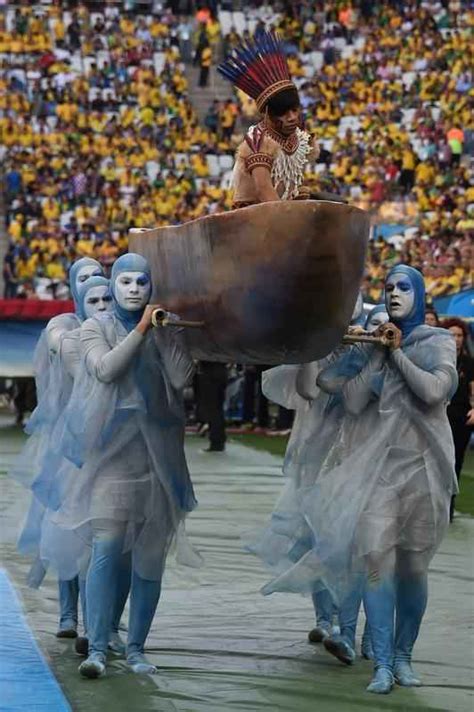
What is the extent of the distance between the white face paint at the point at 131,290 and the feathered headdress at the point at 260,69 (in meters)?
0.98

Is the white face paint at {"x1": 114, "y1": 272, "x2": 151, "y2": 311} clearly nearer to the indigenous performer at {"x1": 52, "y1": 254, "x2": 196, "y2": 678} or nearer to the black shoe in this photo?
the indigenous performer at {"x1": 52, "y1": 254, "x2": 196, "y2": 678}

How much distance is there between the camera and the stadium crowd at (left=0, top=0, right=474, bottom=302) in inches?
1126

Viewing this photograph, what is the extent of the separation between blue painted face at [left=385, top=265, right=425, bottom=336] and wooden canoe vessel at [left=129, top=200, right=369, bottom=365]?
0.29 m

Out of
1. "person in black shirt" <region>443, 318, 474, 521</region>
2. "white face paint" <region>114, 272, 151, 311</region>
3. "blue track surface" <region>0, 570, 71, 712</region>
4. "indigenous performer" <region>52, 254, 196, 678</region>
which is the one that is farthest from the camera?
"person in black shirt" <region>443, 318, 474, 521</region>

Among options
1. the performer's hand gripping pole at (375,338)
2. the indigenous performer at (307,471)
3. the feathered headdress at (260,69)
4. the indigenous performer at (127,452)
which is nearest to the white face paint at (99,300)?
the indigenous performer at (127,452)

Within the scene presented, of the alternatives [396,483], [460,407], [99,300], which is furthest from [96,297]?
[460,407]

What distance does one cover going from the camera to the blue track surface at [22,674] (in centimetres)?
652

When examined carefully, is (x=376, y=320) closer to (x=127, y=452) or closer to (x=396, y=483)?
(x=396, y=483)

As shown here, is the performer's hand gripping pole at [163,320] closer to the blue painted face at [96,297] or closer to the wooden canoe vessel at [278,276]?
the wooden canoe vessel at [278,276]

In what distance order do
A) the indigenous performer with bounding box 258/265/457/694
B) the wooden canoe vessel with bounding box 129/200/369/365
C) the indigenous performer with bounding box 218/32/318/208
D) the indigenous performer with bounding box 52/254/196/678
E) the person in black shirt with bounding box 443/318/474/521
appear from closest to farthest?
the wooden canoe vessel with bounding box 129/200/369/365 < the indigenous performer with bounding box 258/265/457/694 < the indigenous performer with bounding box 52/254/196/678 < the indigenous performer with bounding box 218/32/318/208 < the person in black shirt with bounding box 443/318/474/521

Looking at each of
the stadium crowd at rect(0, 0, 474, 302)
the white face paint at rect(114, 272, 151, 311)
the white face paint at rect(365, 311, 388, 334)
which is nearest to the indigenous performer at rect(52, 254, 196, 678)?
the white face paint at rect(114, 272, 151, 311)

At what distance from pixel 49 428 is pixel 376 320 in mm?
1794

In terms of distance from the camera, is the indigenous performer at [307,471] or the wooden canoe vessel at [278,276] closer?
the wooden canoe vessel at [278,276]

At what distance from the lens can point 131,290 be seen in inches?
290
